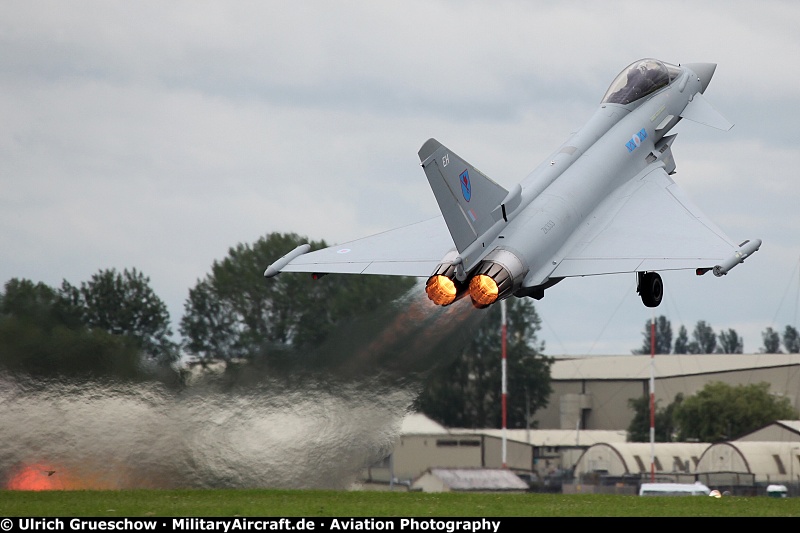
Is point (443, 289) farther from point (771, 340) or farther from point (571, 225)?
point (771, 340)

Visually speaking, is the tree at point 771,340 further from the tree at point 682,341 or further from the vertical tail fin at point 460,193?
the vertical tail fin at point 460,193

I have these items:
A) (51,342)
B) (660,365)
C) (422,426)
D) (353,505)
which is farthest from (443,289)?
(660,365)

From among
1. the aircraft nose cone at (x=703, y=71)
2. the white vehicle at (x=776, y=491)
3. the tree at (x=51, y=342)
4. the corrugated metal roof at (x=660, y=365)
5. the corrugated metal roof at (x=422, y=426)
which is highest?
the aircraft nose cone at (x=703, y=71)

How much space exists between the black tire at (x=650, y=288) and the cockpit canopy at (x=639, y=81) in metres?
3.76

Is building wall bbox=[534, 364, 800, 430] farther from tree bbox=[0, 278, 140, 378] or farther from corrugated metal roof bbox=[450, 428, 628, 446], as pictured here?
tree bbox=[0, 278, 140, 378]

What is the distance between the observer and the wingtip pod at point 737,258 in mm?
18750

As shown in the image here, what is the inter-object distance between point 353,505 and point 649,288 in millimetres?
6286

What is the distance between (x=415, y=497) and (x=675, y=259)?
586cm

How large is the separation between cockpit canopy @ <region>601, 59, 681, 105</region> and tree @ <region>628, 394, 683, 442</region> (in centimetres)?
2794

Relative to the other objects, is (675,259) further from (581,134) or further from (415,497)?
(415,497)

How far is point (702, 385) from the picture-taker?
53812 millimetres

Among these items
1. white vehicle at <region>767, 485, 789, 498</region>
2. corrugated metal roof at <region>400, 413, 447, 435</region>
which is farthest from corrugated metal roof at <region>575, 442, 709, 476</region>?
corrugated metal roof at <region>400, 413, 447, 435</region>

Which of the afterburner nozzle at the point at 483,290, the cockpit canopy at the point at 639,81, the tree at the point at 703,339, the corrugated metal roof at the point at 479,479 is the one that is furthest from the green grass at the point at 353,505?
the tree at the point at 703,339

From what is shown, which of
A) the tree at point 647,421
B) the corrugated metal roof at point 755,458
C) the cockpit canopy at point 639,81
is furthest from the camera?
the tree at point 647,421
